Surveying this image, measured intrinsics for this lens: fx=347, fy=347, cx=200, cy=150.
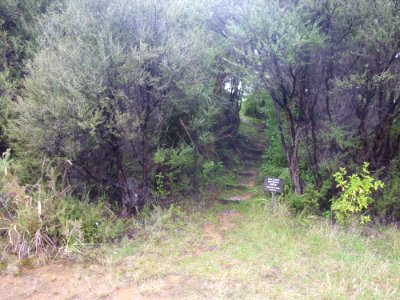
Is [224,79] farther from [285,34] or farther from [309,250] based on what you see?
[309,250]

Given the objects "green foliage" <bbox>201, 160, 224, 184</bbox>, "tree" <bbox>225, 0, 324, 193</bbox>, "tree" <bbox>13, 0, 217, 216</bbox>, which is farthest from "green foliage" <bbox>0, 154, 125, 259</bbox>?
"tree" <bbox>225, 0, 324, 193</bbox>

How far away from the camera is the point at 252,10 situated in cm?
597

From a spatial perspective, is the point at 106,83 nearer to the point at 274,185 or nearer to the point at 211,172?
the point at 274,185

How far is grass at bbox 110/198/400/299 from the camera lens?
423 cm

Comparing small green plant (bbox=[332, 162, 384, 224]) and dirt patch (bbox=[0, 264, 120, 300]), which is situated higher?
small green plant (bbox=[332, 162, 384, 224])

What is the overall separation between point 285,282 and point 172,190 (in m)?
3.75

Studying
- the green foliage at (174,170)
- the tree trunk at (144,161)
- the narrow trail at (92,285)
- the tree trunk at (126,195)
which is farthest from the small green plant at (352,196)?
the tree trunk at (126,195)

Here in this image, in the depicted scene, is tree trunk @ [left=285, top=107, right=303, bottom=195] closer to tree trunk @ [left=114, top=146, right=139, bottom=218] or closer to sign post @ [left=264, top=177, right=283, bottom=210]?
sign post @ [left=264, top=177, right=283, bottom=210]

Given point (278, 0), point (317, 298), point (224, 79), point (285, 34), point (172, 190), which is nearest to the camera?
point (317, 298)

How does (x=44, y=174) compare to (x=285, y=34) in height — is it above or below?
below

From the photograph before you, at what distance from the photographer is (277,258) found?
16.6ft

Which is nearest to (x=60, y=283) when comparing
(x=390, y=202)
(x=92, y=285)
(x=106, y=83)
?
(x=92, y=285)

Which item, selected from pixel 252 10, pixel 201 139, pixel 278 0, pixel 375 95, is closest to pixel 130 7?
pixel 252 10

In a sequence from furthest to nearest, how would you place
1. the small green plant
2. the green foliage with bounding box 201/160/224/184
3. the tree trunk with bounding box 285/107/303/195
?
the green foliage with bounding box 201/160/224/184, the tree trunk with bounding box 285/107/303/195, the small green plant
